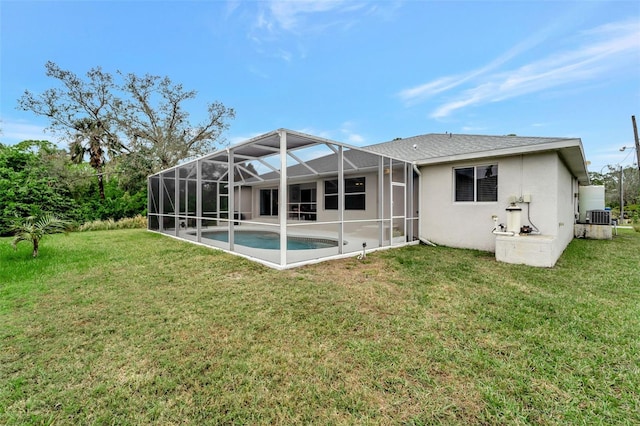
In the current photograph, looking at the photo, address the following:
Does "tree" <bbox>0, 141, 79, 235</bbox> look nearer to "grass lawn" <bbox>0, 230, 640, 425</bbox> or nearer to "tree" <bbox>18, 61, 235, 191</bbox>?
"tree" <bbox>18, 61, 235, 191</bbox>

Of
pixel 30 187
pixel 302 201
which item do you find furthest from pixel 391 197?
pixel 30 187

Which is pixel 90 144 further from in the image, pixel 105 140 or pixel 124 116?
pixel 124 116

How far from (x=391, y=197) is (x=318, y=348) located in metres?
6.48

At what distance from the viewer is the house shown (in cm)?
712

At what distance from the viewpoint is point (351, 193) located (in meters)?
12.0

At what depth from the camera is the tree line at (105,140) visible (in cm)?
1596

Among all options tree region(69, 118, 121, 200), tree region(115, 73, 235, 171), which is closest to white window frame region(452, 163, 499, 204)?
tree region(115, 73, 235, 171)

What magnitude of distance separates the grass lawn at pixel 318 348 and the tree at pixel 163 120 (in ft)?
58.5

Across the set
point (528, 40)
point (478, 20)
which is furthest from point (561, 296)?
point (528, 40)

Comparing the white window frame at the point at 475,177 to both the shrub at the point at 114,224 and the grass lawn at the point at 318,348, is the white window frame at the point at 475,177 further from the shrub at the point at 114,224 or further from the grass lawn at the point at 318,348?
the shrub at the point at 114,224

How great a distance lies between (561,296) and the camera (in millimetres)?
4527

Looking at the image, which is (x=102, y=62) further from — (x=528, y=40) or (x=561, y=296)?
(x=561, y=296)

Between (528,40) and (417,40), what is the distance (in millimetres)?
3873

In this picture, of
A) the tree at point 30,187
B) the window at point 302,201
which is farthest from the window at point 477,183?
the tree at point 30,187
